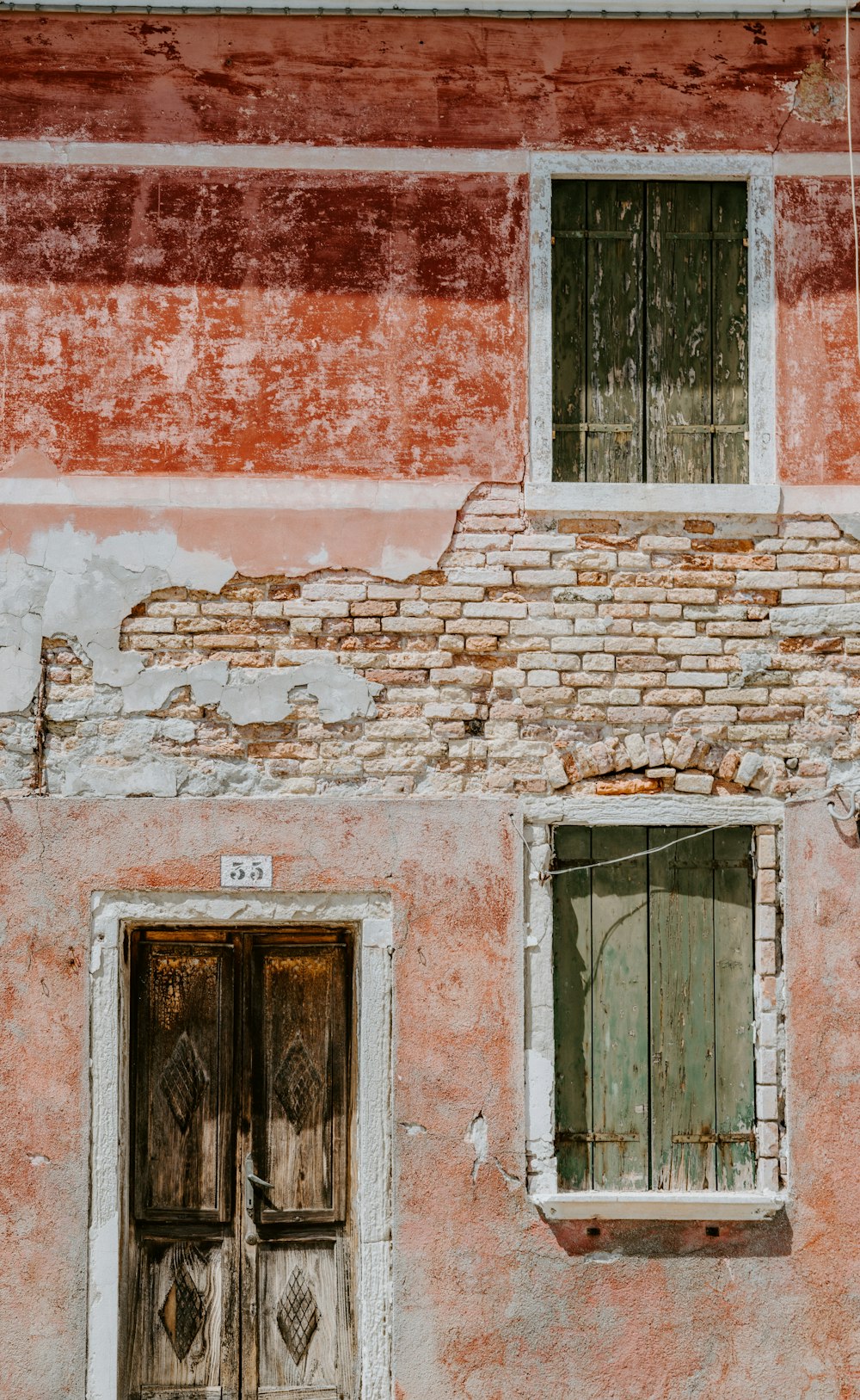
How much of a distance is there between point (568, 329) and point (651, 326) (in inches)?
13.3

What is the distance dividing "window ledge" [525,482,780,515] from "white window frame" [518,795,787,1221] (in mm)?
1127

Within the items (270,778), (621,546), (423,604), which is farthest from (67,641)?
(621,546)

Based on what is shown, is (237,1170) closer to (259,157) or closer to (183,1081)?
(183,1081)

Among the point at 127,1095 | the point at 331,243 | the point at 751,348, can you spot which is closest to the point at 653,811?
the point at 751,348

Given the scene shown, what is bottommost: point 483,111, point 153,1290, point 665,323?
point 153,1290

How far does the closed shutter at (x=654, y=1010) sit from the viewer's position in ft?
17.2

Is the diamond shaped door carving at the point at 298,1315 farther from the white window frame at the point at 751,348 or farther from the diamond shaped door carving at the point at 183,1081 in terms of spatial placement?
the white window frame at the point at 751,348

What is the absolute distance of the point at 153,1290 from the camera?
17.4ft

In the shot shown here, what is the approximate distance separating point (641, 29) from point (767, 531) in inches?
82.6

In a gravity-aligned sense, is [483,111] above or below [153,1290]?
above

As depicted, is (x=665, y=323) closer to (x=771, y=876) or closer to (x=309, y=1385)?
(x=771, y=876)

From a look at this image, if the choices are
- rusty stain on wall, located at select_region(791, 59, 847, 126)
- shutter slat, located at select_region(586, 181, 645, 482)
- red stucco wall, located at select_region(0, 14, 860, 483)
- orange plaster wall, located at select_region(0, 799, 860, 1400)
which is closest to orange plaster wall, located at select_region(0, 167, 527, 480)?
red stucco wall, located at select_region(0, 14, 860, 483)

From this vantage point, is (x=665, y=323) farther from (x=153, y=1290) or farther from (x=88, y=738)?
(x=153, y=1290)

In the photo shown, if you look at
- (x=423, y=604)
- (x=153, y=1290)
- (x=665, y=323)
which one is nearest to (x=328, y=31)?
(x=665, y=323)
